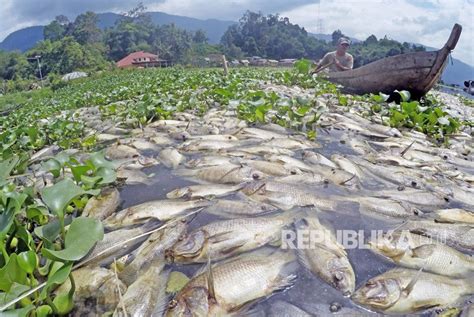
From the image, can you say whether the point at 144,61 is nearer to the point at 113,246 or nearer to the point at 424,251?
the point at 113,246

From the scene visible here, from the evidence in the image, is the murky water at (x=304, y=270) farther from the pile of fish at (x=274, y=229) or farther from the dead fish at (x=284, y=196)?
the dead fish at (x=284, y=196)

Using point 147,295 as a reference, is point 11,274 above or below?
above

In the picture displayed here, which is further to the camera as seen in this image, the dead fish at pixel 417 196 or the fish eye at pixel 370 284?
the dead fish at pixel 417 196

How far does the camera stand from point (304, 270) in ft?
7.79

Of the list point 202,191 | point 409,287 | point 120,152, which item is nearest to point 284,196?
point 202,191

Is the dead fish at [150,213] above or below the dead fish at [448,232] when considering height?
below

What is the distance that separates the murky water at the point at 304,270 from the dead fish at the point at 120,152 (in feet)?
1.79

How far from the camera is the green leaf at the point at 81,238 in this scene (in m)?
1.90

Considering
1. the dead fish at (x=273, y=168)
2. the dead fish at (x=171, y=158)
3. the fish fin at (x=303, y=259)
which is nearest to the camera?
the fish fin at (x=303, y=259)

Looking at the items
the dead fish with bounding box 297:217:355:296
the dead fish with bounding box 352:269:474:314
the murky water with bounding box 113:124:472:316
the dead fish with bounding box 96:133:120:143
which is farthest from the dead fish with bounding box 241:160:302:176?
the dead fish with bounding box 96:133:120:143

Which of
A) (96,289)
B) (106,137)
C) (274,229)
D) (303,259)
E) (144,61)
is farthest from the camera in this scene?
(144,61)

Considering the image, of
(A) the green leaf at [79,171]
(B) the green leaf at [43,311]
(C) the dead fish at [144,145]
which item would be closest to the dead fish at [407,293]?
(B) the green leaf at [43,311]

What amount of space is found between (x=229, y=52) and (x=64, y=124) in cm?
8793

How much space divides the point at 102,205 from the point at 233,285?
1.63m
